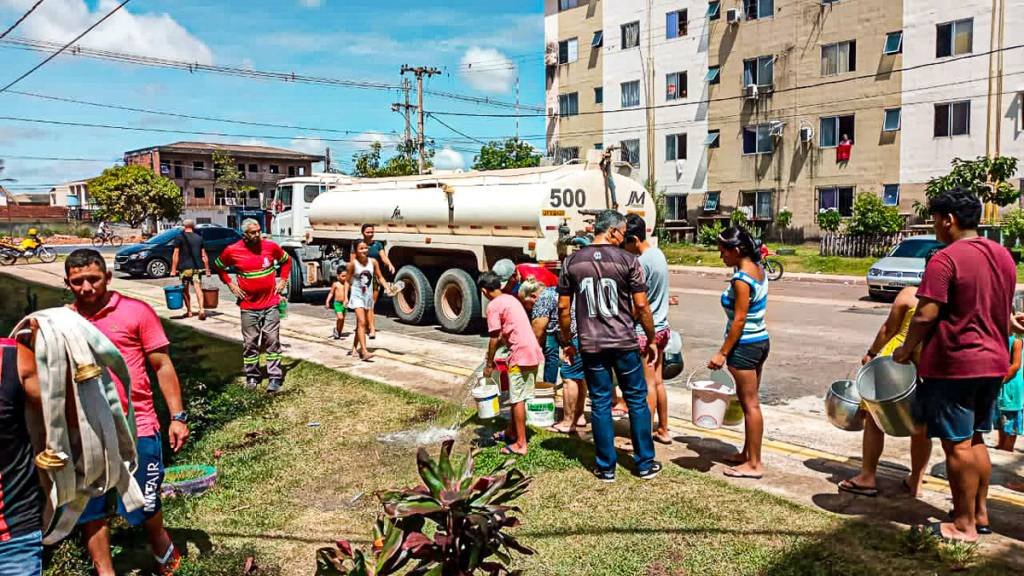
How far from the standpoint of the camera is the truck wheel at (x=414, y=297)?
1309cm

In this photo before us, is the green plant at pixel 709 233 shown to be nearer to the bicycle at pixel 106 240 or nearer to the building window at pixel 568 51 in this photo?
the building window at pixel 568 51

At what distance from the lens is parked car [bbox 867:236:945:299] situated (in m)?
15.9

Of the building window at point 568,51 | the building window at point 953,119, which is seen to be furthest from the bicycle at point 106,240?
the building window at point 953,119

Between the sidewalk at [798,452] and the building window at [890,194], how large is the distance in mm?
24740

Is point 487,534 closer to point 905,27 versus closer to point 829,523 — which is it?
point 829,523

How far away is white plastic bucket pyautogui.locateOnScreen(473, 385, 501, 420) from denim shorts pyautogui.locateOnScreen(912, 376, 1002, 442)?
3.14 metres

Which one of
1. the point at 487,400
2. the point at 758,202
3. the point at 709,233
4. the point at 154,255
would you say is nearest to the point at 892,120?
the point at 758,202

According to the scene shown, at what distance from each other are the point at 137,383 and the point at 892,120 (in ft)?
102

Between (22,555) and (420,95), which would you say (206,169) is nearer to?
(420,95)

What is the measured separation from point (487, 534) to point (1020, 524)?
340cm

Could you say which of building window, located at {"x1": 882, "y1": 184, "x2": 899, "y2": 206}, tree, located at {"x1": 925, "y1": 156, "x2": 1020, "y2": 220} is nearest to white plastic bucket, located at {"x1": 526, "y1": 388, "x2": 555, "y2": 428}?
tree, located at {"x1": 925, "y1": 156, "x2": 1020, "y2": 220}

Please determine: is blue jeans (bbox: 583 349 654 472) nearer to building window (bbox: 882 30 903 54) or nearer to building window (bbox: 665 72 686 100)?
building window (bbox: 882 30 903 54)

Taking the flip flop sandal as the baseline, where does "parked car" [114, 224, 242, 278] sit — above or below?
above

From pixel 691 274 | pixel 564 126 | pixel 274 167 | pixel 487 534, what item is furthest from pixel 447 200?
pixel 274 167
